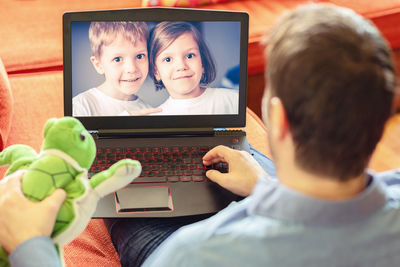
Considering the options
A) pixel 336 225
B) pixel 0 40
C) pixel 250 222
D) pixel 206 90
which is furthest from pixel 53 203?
pixel 0 40

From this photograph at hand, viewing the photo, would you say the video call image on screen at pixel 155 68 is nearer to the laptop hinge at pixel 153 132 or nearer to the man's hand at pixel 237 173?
the laptop hinge at pixel 153 132

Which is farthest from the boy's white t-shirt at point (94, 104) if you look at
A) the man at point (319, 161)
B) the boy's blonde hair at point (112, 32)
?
the man at point (319, 161)

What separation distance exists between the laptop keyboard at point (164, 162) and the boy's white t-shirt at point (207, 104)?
110mm

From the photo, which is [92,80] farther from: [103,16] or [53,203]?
[53,203]

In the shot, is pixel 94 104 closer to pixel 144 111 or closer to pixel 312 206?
pixel 144 111

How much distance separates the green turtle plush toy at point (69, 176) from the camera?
0.77m

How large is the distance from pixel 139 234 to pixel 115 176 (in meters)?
0.32

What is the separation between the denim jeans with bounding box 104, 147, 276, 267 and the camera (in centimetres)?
105

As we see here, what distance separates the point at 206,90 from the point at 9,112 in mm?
545

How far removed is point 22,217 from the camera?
724 millimetres

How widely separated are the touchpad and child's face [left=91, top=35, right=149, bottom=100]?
30 cm

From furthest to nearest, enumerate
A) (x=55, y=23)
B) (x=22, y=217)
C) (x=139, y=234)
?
(x=55, y=23) → (x=139, y=234) → (x=22, y=217)

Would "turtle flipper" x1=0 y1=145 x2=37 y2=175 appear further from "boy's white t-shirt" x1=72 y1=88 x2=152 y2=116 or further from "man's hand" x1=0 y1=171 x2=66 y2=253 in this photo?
"boy's white t-shirt" x1=72 y1=88 x2=152 y2=116

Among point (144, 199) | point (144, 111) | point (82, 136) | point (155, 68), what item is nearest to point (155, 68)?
point (155, 68)
